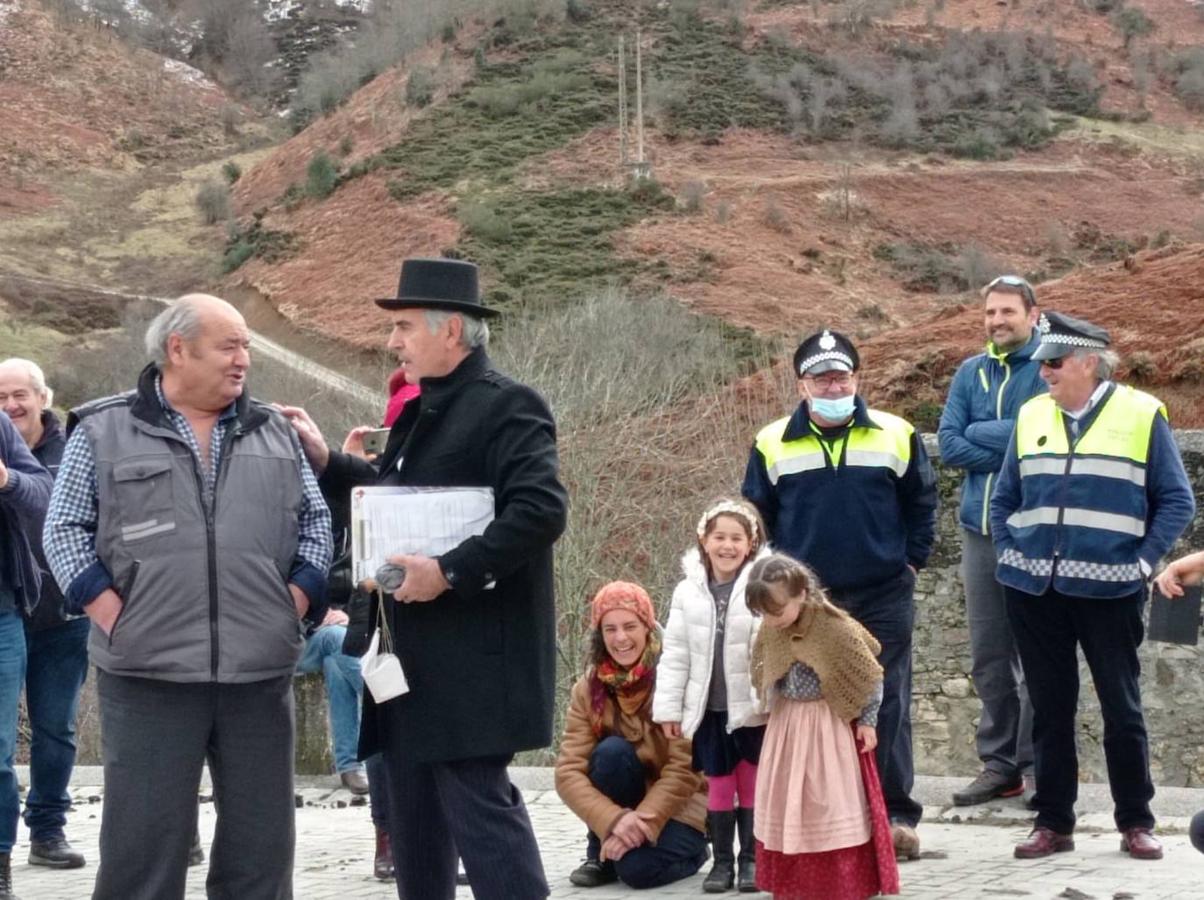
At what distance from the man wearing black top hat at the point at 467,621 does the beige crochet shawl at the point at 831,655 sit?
5.04 ft

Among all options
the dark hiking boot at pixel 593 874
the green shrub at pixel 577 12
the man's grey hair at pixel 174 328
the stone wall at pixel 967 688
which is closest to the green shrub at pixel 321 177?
the green shrub at pixel 577 12

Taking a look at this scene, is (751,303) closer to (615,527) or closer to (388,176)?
(388,176)

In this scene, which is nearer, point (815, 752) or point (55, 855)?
point (815, 752)

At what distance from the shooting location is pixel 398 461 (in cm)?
538

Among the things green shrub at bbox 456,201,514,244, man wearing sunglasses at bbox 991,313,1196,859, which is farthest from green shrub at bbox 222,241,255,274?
man wearing sunglasses at bbox 991,313,1196,859

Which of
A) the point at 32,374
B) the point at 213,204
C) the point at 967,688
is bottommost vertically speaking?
the point at 967,688

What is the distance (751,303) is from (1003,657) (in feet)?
139

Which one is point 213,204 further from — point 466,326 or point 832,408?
point 466,326

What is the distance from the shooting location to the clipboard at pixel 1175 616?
225 inches

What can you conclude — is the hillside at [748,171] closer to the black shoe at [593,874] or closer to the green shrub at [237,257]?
the green shrub at [237,257]

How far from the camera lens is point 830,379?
7.38m

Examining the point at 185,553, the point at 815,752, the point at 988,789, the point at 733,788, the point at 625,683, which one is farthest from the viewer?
the point at 988,789

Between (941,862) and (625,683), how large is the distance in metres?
1.44

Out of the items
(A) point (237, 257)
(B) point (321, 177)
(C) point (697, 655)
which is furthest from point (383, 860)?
(B) point (321, 177)
